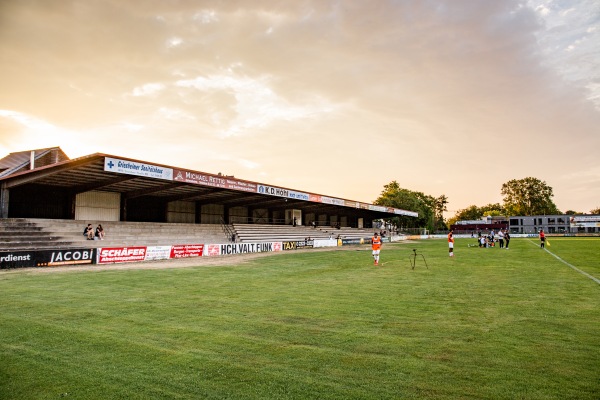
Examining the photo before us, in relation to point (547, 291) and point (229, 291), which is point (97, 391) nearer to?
point (229, 291)

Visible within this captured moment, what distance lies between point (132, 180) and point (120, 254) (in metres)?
6.90

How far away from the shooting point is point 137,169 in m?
25.1

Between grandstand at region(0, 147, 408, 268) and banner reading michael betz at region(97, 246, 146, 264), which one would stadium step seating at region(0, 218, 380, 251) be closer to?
grandstand at region(0, 147, 408, 268)

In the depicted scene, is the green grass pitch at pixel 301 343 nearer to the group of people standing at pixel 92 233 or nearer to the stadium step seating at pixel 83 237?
the stadium step seating at pixel 83 237

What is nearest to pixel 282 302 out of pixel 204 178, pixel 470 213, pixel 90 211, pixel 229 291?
pixel 229 291

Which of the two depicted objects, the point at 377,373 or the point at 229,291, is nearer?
the point at 377,373

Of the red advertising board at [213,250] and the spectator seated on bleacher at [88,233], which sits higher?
the spectator seated on bleacher at [88,233]

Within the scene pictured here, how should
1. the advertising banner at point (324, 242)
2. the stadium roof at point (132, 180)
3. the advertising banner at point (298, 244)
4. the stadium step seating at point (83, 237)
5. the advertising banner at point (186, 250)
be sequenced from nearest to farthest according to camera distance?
the stadium step seating at point (83, 237), the stadium roof at point (132, 180), the advertising banner at point (186, 250), the advertising banner at point (298, 244), the advertising banner at point (324, 242)

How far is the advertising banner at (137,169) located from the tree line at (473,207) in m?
80.0

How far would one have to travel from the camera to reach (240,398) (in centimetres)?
425

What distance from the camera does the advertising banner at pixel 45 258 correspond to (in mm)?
18875

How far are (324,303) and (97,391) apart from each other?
6.35 meters

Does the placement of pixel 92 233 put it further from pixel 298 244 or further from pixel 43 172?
pixel 298 244

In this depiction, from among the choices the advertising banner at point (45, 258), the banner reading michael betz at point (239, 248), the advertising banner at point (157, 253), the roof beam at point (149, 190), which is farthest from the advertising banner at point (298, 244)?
the advertising banner at point (45, 258)
